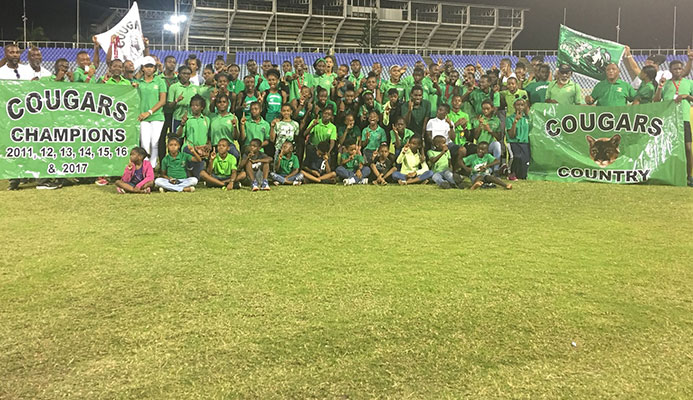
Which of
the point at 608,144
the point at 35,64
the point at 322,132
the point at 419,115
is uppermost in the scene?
the point at 35,64

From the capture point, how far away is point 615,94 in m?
9.15

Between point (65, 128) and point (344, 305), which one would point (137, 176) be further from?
point (344, 305)

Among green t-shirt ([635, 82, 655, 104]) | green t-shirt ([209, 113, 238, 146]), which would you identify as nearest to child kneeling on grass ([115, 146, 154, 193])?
green t-shirt ([209, 113, 238, 146])

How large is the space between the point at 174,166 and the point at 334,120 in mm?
2859

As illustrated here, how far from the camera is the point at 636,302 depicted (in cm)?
304

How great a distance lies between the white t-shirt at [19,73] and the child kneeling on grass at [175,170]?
8.66ft

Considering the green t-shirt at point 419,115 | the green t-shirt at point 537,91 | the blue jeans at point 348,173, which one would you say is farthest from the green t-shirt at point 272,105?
the green t-shirt at point 537,91

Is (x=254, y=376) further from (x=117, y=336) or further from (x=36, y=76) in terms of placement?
(x=36, y=76)

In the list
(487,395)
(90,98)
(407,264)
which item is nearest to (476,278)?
(407,264)

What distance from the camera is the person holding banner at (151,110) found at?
8.41 meters

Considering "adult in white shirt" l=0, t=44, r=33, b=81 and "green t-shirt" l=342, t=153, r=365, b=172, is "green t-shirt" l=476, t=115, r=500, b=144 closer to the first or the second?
"green t-shirt" l=342, t=153, r=365, b=172

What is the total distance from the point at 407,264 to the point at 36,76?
7.54 metres

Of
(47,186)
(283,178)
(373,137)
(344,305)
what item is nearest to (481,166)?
A: (373,137)

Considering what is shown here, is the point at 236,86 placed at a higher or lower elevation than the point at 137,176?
higher
